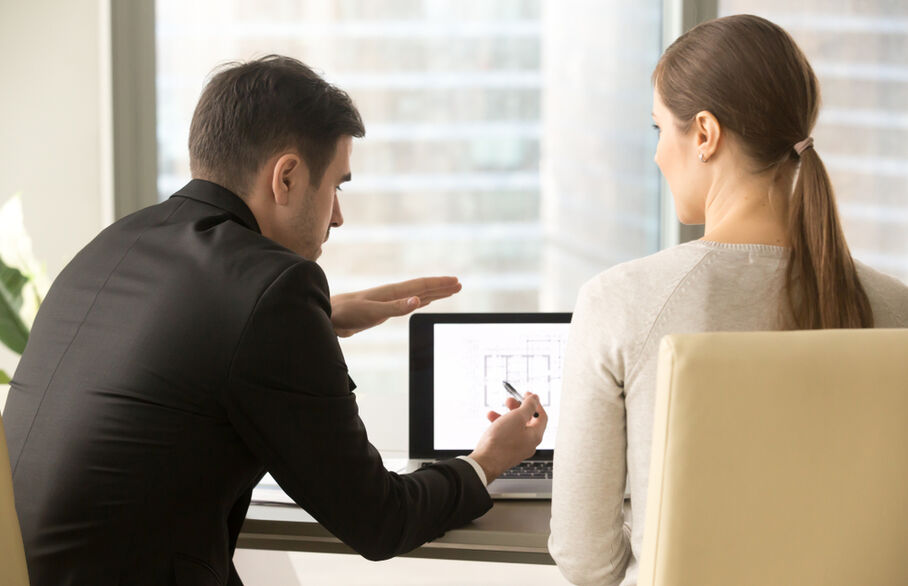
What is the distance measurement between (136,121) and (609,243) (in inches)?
66.8

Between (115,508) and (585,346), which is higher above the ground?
(585,346)

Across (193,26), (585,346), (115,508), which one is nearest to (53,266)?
(193,26)

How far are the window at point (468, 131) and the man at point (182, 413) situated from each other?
6.35 ft

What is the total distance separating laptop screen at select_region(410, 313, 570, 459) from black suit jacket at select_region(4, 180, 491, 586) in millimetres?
501

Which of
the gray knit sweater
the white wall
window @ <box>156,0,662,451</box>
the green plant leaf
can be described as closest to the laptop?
the gray knit sweater

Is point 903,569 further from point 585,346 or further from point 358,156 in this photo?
point 358,156

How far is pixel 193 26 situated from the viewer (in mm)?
3094

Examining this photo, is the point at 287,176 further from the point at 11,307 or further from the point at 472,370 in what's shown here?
the point at 11,307

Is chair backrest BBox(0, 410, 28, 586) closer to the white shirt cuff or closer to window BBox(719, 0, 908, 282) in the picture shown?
the white shirt cuff

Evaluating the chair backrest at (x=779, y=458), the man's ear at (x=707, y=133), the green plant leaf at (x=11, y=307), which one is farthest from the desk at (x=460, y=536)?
the green plant leaf at (x=11, y=307)

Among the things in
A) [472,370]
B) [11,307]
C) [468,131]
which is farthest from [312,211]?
[468,131]

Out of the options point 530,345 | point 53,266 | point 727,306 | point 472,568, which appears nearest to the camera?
point 727,306

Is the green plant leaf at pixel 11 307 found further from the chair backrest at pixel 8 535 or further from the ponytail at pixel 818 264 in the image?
the ponytail at pixel 818 264

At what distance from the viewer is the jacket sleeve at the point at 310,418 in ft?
3.46
